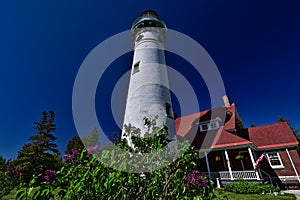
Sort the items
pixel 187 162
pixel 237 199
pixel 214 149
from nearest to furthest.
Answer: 1. pixel 187 162
2. pixel 237 199
3. pixel 214 149

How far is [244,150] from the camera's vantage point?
12.7 metres

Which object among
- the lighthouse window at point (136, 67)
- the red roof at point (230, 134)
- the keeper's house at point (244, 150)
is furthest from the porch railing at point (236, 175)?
the lighthouse window at point (136, 67)

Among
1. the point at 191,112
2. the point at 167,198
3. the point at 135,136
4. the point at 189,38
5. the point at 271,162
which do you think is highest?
the point at 189,38

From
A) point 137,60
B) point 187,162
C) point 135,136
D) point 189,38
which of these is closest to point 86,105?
point 137,60

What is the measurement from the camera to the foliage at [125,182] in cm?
146

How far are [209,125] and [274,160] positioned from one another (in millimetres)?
5787

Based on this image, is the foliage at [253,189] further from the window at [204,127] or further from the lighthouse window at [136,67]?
the lighthouse window at [136,67]

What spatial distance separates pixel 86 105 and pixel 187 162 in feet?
30.5

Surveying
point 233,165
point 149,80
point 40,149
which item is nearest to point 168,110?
point 149,80

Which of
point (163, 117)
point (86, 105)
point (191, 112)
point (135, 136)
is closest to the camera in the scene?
point (135, 136)

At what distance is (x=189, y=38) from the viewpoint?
13.4 m

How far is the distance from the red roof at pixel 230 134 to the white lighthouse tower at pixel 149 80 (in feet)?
18.7

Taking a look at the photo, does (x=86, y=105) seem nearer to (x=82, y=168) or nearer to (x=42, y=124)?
(x=82, y=168)

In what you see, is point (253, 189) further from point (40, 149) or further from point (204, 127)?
point (40, 149)
